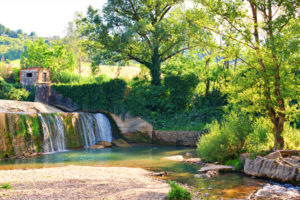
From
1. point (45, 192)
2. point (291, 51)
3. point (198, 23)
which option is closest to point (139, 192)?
point (45, 192)

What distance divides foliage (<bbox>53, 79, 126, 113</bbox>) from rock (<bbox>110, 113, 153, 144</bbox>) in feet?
3.86

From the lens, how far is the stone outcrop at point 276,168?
820 centimetres

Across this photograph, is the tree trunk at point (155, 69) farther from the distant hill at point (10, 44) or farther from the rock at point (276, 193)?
the distant hill at point (10, 44)

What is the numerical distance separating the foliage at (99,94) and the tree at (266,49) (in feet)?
44.3

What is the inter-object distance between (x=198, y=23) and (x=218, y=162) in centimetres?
577

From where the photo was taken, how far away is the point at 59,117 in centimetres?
1878

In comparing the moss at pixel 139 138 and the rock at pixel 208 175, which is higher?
the rock at pixel 208 175

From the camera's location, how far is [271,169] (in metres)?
8.73

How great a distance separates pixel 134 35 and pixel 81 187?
17169 mm

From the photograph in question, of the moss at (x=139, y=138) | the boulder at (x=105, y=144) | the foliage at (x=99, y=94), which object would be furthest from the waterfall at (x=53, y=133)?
the foliage at (x=99, y=94)

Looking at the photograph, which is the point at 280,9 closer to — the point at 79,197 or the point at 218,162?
the point at 218,162

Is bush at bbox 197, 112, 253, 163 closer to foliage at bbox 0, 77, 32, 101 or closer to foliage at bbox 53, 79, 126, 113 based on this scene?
foliage at bbox 53, 79, 126, 113

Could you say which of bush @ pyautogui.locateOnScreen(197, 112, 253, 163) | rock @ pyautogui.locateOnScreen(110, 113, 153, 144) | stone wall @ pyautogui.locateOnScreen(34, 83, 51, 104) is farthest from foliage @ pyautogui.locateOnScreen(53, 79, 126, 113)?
bush @ pyautogui.locateOnScreen(197, 112, 253, 163)

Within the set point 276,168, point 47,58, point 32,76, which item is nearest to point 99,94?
point 32,76
